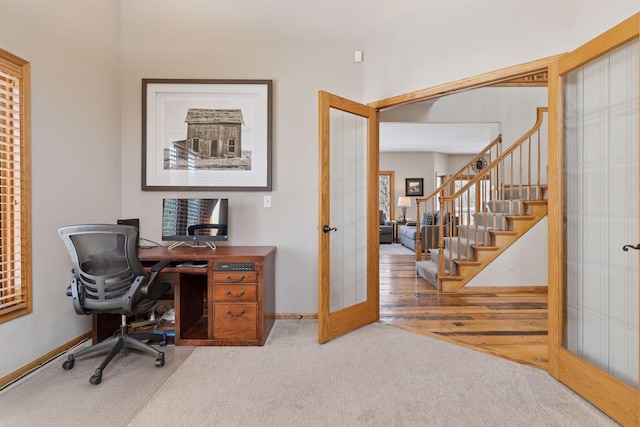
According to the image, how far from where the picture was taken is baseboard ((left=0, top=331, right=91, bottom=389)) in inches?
79.8

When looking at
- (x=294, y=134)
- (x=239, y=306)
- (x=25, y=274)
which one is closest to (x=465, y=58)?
(x=294, y=134)

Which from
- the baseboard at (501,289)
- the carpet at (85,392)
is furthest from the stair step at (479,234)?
the carpet at (85,392)

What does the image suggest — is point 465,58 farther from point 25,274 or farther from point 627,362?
point 25,274

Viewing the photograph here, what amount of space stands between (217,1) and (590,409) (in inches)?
162

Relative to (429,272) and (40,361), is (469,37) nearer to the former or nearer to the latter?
(429,272)

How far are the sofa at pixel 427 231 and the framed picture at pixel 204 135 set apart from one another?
12.8ft

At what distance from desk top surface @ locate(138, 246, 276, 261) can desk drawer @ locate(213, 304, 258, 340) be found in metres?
0.40

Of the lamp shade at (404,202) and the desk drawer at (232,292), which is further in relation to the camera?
the lamp shade at (404,202)

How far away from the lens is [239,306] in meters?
2.56

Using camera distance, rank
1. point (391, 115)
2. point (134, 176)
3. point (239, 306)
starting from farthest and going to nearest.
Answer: point (391, 115), point (134, 176), point (239, 306)

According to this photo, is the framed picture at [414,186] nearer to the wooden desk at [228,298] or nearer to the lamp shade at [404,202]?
the lamp shade at [404,202]

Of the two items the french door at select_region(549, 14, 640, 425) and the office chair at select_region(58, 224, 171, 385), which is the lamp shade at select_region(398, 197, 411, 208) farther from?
the office chair at select_region(58, 224, 171, 385)

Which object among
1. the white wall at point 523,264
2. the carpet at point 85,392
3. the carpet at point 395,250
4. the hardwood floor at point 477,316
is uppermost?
the white wall at point 523,264

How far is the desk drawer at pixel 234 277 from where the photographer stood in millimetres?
2568
